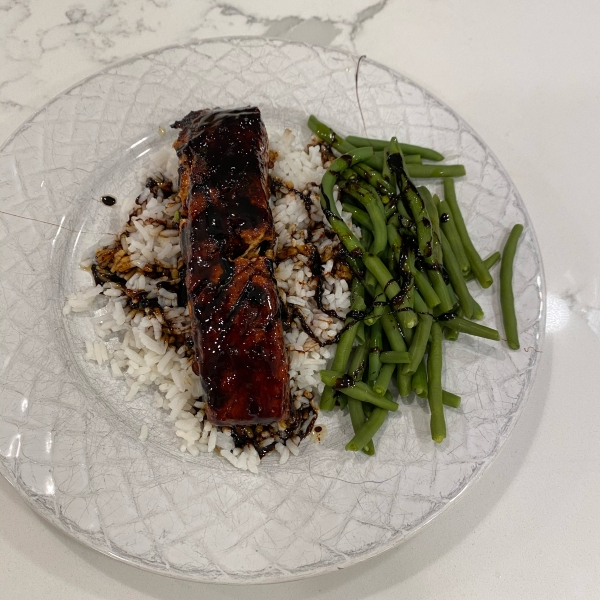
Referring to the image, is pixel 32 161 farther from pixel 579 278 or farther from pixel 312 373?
pixel 579 278

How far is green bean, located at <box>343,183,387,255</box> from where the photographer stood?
134 inches

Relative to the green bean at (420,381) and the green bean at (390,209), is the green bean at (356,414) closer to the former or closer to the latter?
the green bean at (420,381)

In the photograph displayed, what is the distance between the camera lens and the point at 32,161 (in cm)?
352

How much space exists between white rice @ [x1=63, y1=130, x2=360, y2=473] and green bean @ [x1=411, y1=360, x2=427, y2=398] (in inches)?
21.1

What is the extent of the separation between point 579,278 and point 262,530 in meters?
3.05


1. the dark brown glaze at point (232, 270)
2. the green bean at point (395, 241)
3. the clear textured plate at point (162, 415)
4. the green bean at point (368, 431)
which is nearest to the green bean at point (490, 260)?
the clear textured plate at point (162, 415)

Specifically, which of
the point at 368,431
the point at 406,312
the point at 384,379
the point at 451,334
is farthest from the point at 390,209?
the point at 368,431

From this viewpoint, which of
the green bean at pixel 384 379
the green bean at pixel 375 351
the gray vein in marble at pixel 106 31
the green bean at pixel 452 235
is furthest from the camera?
the gray vein in marble at pixel 106 31

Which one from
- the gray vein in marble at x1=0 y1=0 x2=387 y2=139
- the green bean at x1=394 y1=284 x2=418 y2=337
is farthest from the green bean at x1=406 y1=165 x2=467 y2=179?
the gray vein in marble at x1=0 y1=0 x2=387 y2=139

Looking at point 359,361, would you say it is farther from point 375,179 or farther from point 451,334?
point 375,179

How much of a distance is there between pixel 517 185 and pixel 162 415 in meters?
3.32

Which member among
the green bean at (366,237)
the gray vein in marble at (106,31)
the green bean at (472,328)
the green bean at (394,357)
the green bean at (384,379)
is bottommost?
the green bean at (384,379)

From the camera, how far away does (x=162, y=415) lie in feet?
10.6

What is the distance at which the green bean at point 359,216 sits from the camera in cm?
359
